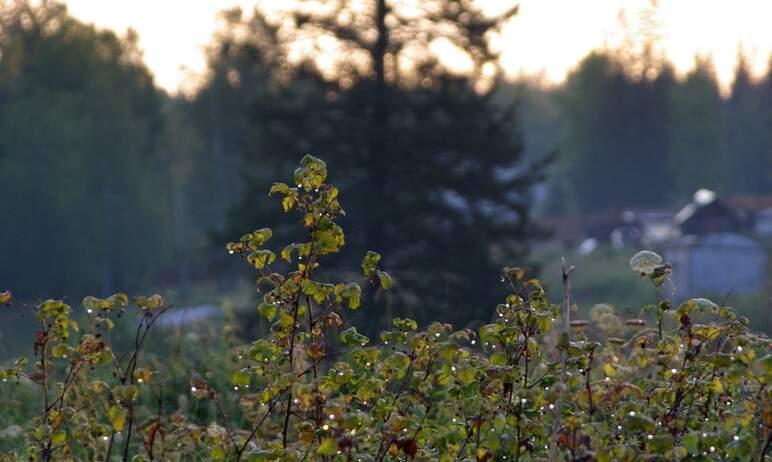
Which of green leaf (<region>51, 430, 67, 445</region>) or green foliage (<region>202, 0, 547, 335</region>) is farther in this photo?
green foliage (<region>202, 0, 547, 335</region>)

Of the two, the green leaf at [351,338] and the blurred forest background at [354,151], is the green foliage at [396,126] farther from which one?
the green leaf at [351,338]

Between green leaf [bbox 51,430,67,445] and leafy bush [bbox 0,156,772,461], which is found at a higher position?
leafy bush [bbox 0,156,772,461]

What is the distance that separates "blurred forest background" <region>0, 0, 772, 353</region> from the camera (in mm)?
23547

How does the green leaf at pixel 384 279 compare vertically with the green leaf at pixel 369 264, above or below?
below

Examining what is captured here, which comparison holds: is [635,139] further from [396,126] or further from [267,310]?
[267,310]

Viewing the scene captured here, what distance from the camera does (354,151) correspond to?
78.4ft

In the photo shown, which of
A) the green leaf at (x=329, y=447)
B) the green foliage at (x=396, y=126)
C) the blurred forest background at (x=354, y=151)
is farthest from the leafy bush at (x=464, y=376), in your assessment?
the green foliage at (x=396, y=126)

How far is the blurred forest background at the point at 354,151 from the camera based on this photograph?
23547 mm

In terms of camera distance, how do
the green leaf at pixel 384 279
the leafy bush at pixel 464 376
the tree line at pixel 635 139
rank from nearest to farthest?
the leafy bush at pixel 464 376
the green leaf at pixel 384 279
the tree line at pixel 635 139

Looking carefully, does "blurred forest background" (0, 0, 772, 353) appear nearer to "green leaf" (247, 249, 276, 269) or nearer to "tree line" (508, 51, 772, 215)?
"tree line" (508, 51, 772, 215)

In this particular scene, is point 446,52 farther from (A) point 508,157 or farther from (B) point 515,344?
(B) point 515,344

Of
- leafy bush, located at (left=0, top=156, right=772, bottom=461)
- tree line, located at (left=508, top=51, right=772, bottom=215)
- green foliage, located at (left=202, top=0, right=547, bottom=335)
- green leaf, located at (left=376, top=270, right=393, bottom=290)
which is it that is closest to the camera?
leafy bush, located at (left=0, top=156, right=772, bottom=461)

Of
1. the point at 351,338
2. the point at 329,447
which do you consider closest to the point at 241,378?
the point at 351,338

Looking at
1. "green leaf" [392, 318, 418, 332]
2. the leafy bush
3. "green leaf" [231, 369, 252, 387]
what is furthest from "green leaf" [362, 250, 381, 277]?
"green leaf" [231, 369, 252, 387]
